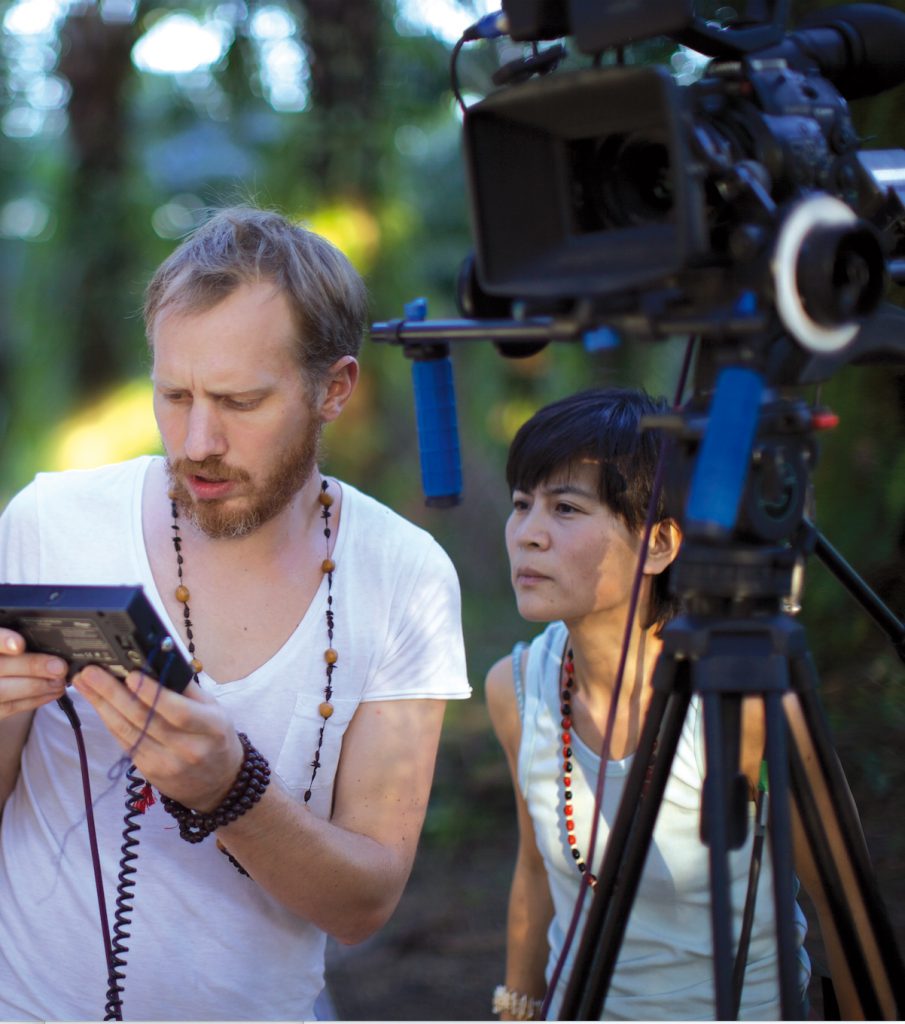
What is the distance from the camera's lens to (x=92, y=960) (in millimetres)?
1734

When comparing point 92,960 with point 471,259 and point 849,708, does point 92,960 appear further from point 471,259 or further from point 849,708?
point 849,708

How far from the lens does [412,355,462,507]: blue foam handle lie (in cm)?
142

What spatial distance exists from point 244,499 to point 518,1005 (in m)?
0.97

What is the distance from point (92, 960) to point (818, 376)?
4.23ft

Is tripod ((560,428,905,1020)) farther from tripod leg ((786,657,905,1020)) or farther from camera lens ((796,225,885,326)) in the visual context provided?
camera lens ((796,225,885,326))

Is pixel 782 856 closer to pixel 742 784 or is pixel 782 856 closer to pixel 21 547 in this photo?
pixel 742 784

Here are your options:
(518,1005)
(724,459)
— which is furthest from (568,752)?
(724,459)

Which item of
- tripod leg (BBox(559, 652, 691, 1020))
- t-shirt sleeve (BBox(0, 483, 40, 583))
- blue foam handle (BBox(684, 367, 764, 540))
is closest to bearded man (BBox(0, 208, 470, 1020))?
t-shirt sleeve (BBox(0, 483, 40, 583))

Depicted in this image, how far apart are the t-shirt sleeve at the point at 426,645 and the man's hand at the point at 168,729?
43 centimetres

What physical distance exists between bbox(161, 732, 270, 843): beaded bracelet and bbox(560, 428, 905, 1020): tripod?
0.47 meters

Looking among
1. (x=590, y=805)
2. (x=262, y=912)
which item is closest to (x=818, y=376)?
(x=590, y=805)

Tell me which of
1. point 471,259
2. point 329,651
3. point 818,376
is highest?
point 471,259

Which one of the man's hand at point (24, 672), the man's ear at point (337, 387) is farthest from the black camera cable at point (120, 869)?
the man's ear at point (337, 387)

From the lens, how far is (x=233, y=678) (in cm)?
180
